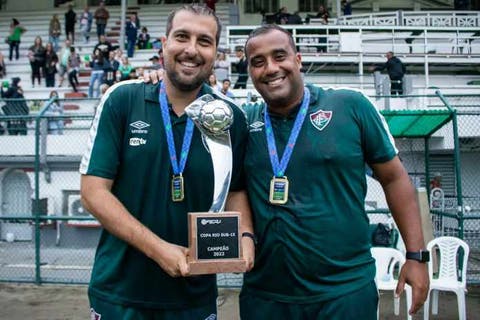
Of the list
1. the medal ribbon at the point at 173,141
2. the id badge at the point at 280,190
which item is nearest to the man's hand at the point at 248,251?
the id badge at the point at 280,190

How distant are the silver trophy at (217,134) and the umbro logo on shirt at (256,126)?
12.4 inches

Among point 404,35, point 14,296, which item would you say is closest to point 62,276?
point 14,296

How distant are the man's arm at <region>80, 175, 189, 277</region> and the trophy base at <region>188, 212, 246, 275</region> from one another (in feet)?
0.20

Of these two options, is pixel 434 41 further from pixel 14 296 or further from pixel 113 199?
pixel 113 199

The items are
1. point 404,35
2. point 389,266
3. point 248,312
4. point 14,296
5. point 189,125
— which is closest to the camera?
point 189,125

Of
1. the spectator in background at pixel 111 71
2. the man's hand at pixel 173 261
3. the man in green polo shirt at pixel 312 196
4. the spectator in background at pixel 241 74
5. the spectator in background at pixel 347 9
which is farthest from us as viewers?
the spectator in background at pixel 347 9

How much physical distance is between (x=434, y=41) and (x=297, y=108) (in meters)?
19.0

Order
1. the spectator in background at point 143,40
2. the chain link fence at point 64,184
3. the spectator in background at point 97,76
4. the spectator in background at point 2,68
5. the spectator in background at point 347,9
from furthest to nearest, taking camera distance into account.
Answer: the spectator in background at point 347,9, the spectator in background at point 143,40, the spectator in background at point 2,68, the spectator in background at point 97,76, the chain link fence at point 64,184

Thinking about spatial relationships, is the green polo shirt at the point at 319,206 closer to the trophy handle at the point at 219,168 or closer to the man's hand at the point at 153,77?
the trophy handle at the point at 219,168

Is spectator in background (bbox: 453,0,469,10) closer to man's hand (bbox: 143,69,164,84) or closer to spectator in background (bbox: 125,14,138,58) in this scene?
spectator in background (bbox: 125,14,138,58)

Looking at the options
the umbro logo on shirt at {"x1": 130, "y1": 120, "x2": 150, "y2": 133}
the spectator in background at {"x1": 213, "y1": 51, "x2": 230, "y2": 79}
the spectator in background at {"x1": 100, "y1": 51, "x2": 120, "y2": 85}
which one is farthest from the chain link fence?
the umbro logo on shirt at {"x1": 130, "y1": 120, "x2": 150, "y2": 133}

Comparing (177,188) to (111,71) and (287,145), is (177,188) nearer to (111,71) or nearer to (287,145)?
(287,145)

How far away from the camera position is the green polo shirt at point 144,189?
2.57m

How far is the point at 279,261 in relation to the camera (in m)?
2.77
